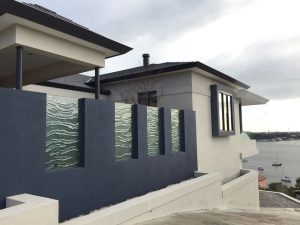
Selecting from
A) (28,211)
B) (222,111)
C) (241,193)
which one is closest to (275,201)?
(241,193)

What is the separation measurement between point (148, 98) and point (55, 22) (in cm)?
788

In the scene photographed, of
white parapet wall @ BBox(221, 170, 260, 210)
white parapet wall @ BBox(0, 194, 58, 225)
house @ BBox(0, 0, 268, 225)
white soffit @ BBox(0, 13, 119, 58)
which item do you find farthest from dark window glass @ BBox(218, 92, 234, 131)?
white parapet wall @ BBox(0, 194, 58, 225)

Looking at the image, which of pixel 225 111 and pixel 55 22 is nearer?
pixel 55 22

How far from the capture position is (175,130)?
38.8ft

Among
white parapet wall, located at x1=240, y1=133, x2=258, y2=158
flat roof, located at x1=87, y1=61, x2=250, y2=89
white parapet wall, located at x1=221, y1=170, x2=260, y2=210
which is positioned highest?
flat roof, located at x1=87, y1=61, x2=250, y2=89

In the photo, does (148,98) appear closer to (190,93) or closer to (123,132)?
(190,93)

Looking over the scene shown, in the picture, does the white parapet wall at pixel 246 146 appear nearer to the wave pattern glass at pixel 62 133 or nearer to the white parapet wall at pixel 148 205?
the white parapet wall at pixel 148 205

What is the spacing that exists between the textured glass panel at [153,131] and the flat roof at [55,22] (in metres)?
2.07

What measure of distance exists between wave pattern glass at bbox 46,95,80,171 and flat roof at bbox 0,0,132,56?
2.04 m

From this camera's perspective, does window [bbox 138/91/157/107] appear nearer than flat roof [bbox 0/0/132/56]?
No

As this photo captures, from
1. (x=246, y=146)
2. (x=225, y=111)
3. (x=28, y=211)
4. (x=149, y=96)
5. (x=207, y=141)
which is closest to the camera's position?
(x=28, y=211)

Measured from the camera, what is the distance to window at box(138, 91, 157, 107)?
1535 cm

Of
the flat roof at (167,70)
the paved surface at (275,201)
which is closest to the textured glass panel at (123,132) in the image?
the flat roof at (167,70)

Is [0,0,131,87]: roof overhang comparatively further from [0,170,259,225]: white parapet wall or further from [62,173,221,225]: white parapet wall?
[62,173,221,225]: white parapet wall
